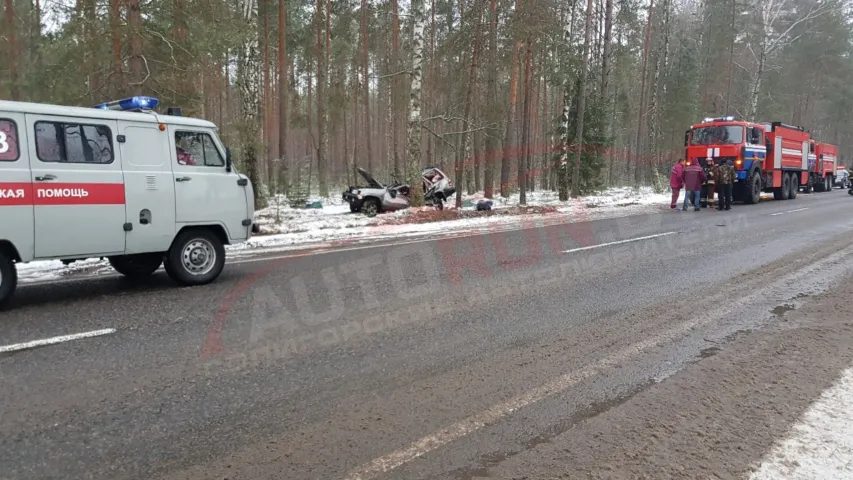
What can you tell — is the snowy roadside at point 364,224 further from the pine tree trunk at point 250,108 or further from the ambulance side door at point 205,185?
the ambulance side door at point 205,185

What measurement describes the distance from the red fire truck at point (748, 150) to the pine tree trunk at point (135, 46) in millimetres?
19398

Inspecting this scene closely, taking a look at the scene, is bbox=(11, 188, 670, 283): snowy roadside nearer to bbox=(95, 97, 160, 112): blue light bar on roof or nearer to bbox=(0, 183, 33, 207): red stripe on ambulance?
bbox=(0, 183, 33, 207): red stripe on ambulance

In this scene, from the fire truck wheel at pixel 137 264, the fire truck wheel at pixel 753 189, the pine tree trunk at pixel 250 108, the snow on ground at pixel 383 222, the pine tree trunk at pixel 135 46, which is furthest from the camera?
the fire truck wheel at pixel 753 189

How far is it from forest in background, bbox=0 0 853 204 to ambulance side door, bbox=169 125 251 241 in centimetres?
623

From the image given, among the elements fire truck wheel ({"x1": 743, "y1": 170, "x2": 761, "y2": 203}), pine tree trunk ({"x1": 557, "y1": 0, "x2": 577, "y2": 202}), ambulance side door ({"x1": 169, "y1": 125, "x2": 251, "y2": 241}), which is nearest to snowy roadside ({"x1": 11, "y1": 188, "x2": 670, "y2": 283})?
pine tree trunk ({"x1": 557, "y1": 0, "x2": 577, "y2": 202})

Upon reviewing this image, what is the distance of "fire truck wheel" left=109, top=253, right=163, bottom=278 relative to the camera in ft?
25.9

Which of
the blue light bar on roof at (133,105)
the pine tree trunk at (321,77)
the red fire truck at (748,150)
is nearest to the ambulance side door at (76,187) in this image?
the blue light bar on roof at (133,105)

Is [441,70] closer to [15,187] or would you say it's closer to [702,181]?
[702,181]

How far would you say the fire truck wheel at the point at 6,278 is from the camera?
6.16 metres

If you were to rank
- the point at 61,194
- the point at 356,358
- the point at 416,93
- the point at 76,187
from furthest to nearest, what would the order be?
the point at 416,93 → the point at 76,187 → the point at 61,194 → the point at 356,358

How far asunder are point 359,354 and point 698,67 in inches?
1913

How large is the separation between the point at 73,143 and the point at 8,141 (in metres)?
0.66

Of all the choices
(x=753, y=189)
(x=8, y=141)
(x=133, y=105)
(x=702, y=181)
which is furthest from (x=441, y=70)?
(x=8, y=141)

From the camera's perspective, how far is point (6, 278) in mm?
6199
